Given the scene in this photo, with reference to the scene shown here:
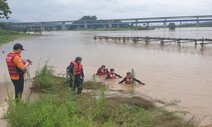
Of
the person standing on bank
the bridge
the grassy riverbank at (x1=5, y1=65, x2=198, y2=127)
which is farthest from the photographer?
the bridge

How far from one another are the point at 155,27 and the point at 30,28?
6461 centimetres

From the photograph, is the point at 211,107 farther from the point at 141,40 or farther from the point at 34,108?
the point at 141,40

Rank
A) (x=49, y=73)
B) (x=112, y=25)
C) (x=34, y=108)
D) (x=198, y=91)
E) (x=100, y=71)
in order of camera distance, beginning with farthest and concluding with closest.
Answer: (x=112, y=25) → (x=100, y=71) → (x=198, y=91) → (x=49, y=73) → (x=34, y=108)

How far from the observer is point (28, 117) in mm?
5359

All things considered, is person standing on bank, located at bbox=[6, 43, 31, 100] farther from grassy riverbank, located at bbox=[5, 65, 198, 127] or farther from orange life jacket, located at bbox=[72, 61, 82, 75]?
orange life jacket, located at bbox=[72, 61, 82, 75]

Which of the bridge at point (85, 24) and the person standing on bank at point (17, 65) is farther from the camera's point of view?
the bridge at point (85, 24)

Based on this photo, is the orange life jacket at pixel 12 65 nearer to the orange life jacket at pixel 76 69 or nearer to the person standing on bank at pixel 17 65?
the person standing on bank at pixel 17 65

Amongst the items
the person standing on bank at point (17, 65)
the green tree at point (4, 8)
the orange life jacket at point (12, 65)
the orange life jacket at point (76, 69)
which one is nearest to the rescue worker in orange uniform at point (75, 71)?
the orange life jacket at point (76, 69)

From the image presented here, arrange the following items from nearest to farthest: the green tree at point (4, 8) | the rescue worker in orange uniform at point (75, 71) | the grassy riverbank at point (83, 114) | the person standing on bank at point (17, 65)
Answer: the grassy riverbank at point (83, 114)
the person standing on bank at point (17, 65)
the rescue worker in orange uniform at point (75, 71)
the green tree at point (4, 8)

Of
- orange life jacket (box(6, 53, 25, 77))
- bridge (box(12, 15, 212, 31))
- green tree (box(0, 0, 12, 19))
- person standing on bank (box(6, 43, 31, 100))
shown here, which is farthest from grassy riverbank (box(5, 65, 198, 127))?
bridge (box(12, 15, 212, 31))

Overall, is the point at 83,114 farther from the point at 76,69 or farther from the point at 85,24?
the point at 85,24

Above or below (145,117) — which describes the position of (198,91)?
below

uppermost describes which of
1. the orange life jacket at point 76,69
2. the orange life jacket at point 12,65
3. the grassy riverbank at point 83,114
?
the orange life jacket at point 12,65

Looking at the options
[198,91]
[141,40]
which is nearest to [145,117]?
[198,91]
